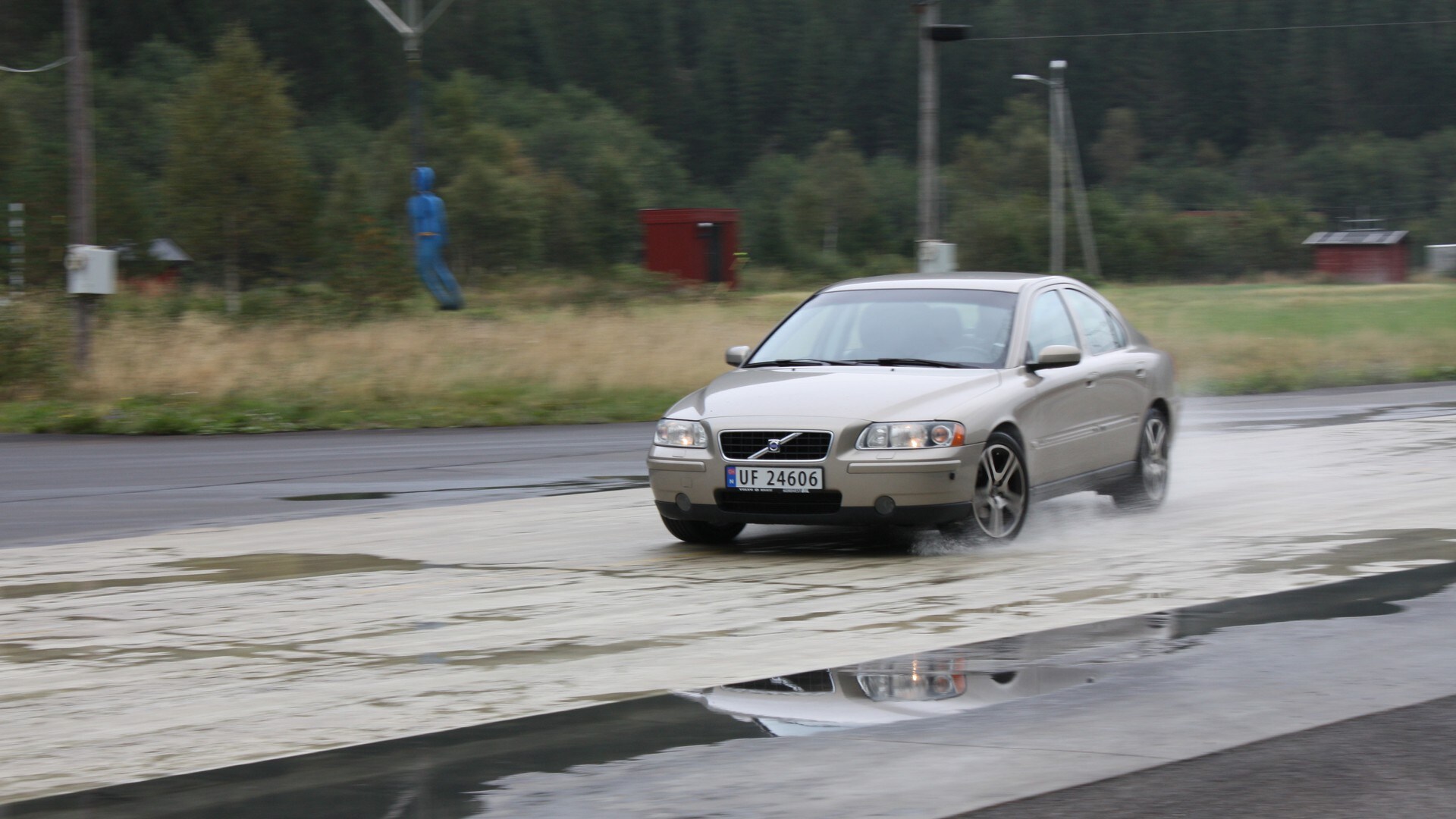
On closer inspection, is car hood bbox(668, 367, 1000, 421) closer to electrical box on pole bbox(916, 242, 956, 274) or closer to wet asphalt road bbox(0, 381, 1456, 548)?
wet asphalt road bbox(0, 381, 1456, 548)

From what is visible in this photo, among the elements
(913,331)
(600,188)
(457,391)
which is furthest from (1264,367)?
(600,188)

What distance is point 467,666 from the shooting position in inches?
266

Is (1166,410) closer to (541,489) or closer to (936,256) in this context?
(541,489)

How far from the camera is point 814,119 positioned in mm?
159625

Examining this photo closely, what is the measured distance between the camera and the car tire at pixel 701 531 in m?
10.1

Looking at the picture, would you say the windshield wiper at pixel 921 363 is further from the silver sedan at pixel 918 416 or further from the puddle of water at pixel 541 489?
the puddle of water at pixel 541 489

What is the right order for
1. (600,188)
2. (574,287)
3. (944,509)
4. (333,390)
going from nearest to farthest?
(944,509)
(333,390)
(574,287)
(600,188)

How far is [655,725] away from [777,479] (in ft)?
12.4

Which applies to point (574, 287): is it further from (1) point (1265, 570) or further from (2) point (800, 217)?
(2) point (800, 217)

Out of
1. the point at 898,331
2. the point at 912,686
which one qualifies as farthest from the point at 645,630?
the point at 898,331

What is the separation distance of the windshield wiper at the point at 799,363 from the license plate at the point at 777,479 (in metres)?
1.14

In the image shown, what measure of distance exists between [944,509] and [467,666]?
3.35 metres

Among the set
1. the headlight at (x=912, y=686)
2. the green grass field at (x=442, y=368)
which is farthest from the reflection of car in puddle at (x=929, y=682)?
the green grass field at (x=442, y=368)

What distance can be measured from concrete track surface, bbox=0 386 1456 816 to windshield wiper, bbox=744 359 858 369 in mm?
982
